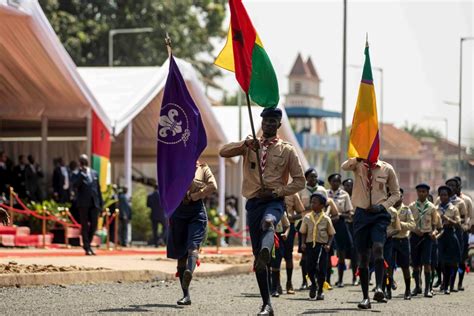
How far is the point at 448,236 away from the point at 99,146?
13377mm

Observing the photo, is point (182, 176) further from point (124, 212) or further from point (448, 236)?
point (124, 212)

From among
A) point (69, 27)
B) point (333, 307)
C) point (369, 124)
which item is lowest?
point (333, 307)

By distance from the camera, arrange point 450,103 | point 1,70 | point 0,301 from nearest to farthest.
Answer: point 0,301
point 1,70
point 450,103

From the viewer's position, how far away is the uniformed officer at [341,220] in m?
22.9

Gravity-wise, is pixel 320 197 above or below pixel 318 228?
above

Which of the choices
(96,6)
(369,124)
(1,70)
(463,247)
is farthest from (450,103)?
(369,124)

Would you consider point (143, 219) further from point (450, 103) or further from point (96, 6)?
point (450, 103)

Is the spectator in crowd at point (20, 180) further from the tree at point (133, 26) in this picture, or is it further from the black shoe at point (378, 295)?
the tree at point (133, 26)

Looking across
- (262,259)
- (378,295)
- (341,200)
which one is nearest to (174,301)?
(378,295)

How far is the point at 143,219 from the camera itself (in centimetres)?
4497

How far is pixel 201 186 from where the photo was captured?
1630cm

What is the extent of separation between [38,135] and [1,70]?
7236mm

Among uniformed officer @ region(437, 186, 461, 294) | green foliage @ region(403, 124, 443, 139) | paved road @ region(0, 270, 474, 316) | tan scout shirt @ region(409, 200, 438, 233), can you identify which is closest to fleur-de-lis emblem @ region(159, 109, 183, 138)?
paved road @ region(0, 270, 474, 316)

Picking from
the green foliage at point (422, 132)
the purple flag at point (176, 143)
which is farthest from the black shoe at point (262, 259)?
the green foliage at point (422, 132)
